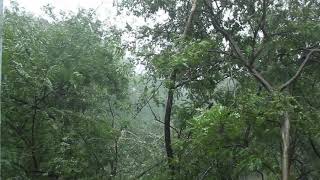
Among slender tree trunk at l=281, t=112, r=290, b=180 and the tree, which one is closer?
slender tree trunk at l=281, t=112, r=290, b=180

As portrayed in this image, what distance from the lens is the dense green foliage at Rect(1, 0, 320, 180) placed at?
5352 mm

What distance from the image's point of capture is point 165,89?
6074 mm

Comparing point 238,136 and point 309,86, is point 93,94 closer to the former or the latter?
point 238,136

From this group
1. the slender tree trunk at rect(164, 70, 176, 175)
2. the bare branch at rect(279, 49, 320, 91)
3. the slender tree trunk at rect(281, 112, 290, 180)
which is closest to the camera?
the slender tree trunk at rect(281, 112, 290, 180)

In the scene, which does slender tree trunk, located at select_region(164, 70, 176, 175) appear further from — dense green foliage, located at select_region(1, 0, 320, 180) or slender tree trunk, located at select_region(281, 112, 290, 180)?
slender tree trunk, located at select_region(281, 112, 290, 180)

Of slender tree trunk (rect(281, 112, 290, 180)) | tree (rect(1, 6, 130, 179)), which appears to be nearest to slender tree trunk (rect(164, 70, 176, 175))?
tree (rect(1, 6, 130, 179))

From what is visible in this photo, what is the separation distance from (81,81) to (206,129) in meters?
2.54

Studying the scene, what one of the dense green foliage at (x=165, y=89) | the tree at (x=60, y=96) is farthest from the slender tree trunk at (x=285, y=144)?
the tree at (x=60, y=96)

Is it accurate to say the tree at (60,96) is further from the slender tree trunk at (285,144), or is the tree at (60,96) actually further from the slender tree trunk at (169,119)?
the slender tree trunk at (285,144)

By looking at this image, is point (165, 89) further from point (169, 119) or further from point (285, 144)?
point (285, 144)

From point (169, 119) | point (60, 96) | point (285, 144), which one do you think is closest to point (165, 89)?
point (169, 119)

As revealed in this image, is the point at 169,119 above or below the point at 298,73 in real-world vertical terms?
below

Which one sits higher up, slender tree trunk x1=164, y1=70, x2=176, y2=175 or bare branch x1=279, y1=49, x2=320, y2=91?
bare branch x1=279, y1=49, x2=320, y2=91

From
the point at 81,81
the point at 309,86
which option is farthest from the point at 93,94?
the point at 309,86
